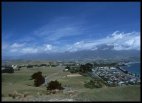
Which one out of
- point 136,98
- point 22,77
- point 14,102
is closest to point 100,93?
point 136,98

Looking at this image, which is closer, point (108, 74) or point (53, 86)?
point (53, 86)

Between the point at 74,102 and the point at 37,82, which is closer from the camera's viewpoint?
the point at 74,102

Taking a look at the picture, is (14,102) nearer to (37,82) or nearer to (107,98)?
(107,98)

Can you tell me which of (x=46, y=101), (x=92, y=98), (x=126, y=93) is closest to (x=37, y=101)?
(x=46, y=101)

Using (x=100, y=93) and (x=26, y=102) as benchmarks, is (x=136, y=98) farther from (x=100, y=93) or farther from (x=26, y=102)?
(x=26, y=102)

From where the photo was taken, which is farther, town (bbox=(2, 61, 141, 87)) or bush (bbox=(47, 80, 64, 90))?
town (bbox=(2, 61, 141, 87))

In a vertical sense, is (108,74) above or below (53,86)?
above

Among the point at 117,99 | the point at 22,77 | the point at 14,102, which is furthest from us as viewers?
the point at 22,77

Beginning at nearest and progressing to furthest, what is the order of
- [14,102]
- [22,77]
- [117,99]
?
[14,102] → [117,99] → [22,77]

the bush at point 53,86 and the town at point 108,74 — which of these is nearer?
the bush at point 53,86
